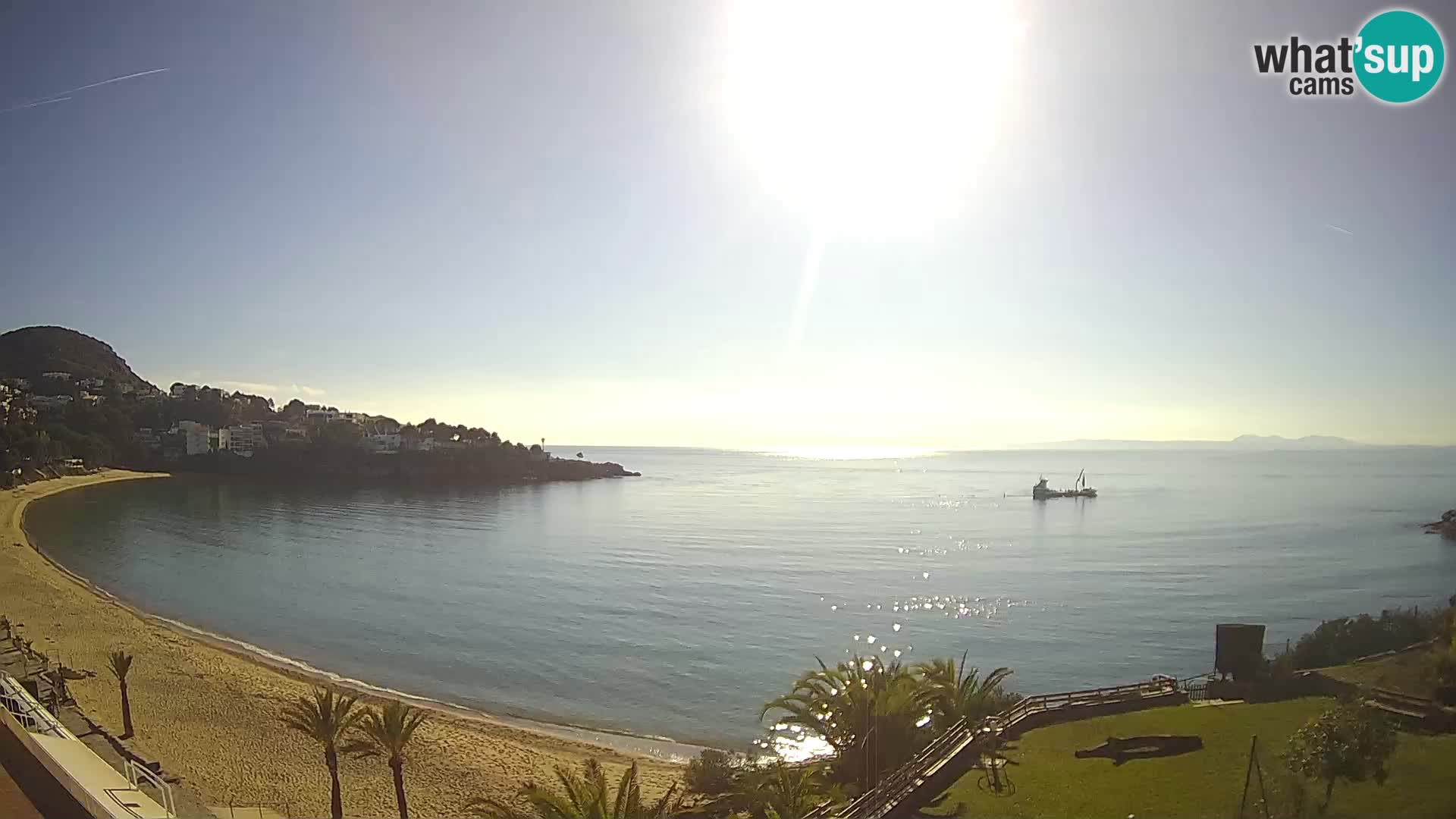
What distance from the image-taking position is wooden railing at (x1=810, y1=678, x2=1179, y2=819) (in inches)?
499

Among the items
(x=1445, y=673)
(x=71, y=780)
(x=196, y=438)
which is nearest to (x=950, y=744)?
(x=1445, y=673)

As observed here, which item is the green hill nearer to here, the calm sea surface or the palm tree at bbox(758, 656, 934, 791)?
the calm sea surface

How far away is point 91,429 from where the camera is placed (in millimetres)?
117562

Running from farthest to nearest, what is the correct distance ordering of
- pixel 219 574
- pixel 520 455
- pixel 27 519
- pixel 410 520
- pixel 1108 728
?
pixel 520 455 → pixel 410 520 → pixel 27 519 → pixel 219 574 → pixel 1108 728

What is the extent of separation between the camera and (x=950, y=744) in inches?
575

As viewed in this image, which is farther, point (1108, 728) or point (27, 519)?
point (27, 519)

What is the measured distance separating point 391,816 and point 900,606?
109 feet

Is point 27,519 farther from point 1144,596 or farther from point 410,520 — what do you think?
point 1144,596

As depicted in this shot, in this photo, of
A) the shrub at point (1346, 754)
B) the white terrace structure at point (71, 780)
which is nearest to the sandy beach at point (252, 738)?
the white terrace structure at point (71, 780)

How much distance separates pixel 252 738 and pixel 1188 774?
81.5 feet

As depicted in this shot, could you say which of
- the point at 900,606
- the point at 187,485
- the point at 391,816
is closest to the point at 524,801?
the point at 391,816

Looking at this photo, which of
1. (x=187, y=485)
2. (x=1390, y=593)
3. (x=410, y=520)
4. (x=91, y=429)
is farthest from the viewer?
(x=91, y=429)

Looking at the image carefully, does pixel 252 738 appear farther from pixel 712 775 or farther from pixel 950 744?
pixel 950 744

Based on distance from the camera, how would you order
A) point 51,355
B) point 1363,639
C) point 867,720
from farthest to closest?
point 51,355 → point 1363,639 → point 867,720
